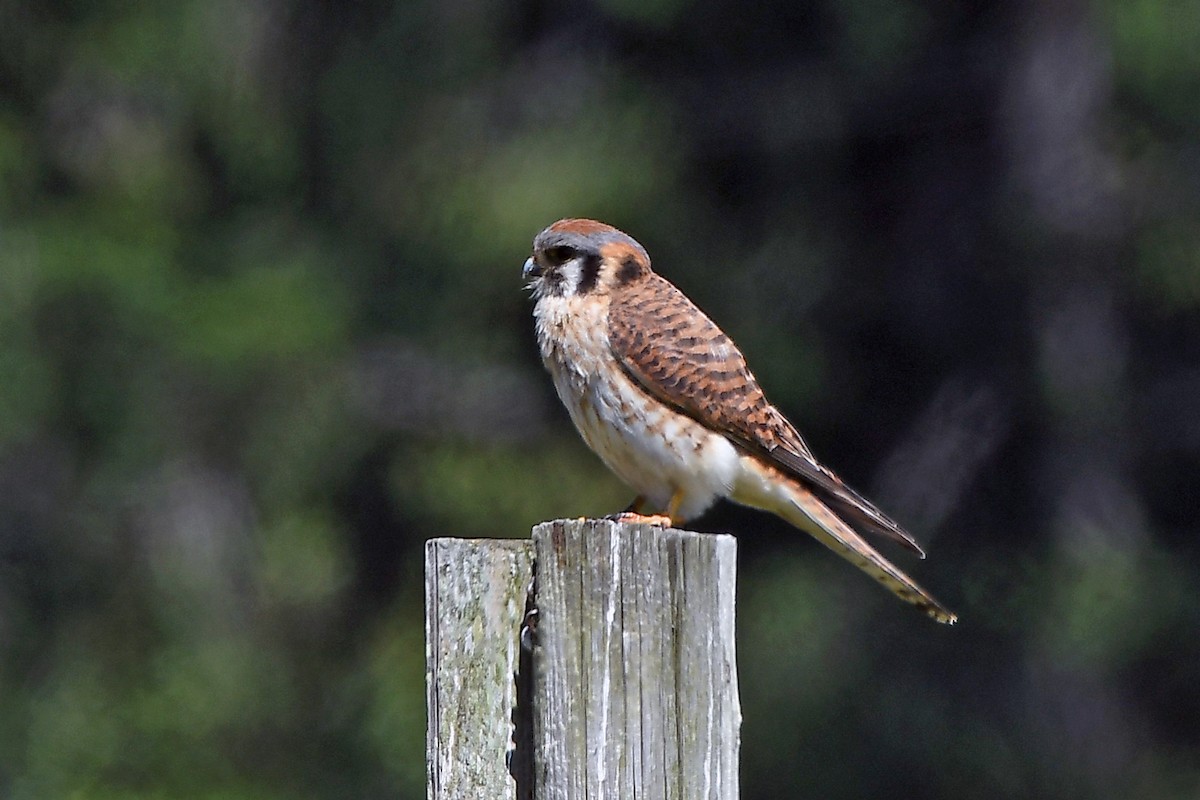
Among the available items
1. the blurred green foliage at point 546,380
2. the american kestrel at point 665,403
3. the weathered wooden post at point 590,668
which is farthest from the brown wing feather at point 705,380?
the blurred green foliage at point 546,380

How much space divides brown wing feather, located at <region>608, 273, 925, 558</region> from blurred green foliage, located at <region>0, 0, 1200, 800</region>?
3.32 metres

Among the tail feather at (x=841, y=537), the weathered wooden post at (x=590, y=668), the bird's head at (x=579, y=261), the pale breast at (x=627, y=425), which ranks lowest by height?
the weathered wooden post at (x=590, y=668)

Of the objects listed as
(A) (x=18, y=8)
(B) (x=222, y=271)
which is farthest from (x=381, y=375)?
(A) (x=18, y=8)

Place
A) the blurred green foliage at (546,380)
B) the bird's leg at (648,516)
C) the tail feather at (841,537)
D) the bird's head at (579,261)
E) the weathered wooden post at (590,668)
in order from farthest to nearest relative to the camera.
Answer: the blurred green foliage at (546,380) < the bird's head at (579,261) < the tail feather at (841,537) < the bird's leg at (648,516) < the weathered wooden post at (590,668)

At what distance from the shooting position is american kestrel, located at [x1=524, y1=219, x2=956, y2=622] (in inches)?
128

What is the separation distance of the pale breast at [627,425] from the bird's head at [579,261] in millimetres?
82

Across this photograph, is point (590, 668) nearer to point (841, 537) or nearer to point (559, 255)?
point (841, 537)

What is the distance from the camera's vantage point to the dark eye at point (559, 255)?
11.3ft

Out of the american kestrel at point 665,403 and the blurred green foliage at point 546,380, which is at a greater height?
the blurred green foliage at point 546,380

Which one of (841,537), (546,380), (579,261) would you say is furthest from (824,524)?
(546,380)

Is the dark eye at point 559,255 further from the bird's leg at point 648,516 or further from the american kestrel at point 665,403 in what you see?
the bird's leg at point 648,516

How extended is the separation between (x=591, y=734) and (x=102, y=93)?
6436mm

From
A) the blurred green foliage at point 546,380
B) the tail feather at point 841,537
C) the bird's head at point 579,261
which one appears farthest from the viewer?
the blurred green foliage at point 546,380

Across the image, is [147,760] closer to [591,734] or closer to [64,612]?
[64,612]
